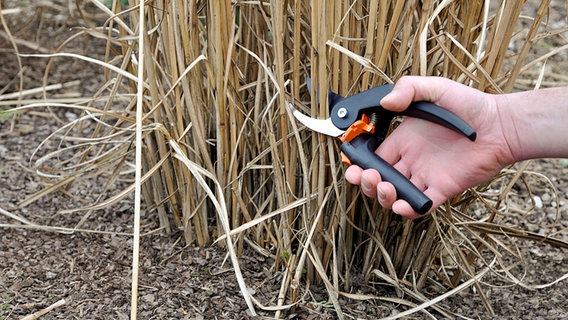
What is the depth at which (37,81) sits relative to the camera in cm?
238

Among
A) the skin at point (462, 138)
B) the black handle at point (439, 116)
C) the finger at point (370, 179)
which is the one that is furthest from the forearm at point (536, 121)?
the finger at point (370, 179)

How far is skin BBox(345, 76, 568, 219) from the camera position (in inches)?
46.4

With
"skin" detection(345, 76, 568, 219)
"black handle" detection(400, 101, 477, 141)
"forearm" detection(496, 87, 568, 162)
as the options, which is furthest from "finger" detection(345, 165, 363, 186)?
"forearm" detection(496, 87, 568, 162)

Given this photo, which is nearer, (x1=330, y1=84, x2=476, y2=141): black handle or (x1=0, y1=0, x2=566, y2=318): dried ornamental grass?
(x1=330, y1=84, x2=476, y2=141): black handle

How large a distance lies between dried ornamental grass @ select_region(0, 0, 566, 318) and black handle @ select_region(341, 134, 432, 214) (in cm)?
8

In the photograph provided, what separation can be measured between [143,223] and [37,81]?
96 cm

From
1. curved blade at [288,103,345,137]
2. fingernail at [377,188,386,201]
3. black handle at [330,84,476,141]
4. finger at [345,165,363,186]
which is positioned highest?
black handle at [330,84,476,141]

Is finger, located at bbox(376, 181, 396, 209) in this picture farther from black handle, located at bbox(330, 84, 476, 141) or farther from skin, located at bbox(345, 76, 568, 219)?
black handle, located at bbox(330, 84, 476, 141)

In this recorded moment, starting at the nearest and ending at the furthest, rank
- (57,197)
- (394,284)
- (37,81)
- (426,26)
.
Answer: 1. (426,26)
2. (394,284)
3. (57,197)
4. (37,81)

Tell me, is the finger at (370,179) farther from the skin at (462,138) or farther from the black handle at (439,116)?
the black handle at (439,116)

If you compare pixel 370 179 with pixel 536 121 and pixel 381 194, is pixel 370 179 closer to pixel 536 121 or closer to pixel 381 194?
pixel 381 194

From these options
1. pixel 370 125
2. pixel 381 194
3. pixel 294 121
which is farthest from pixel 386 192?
pixel 294 121

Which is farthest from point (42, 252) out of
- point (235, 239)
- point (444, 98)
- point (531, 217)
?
point (531, 217)

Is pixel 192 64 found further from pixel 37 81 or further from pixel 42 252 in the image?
pixel 37 81
